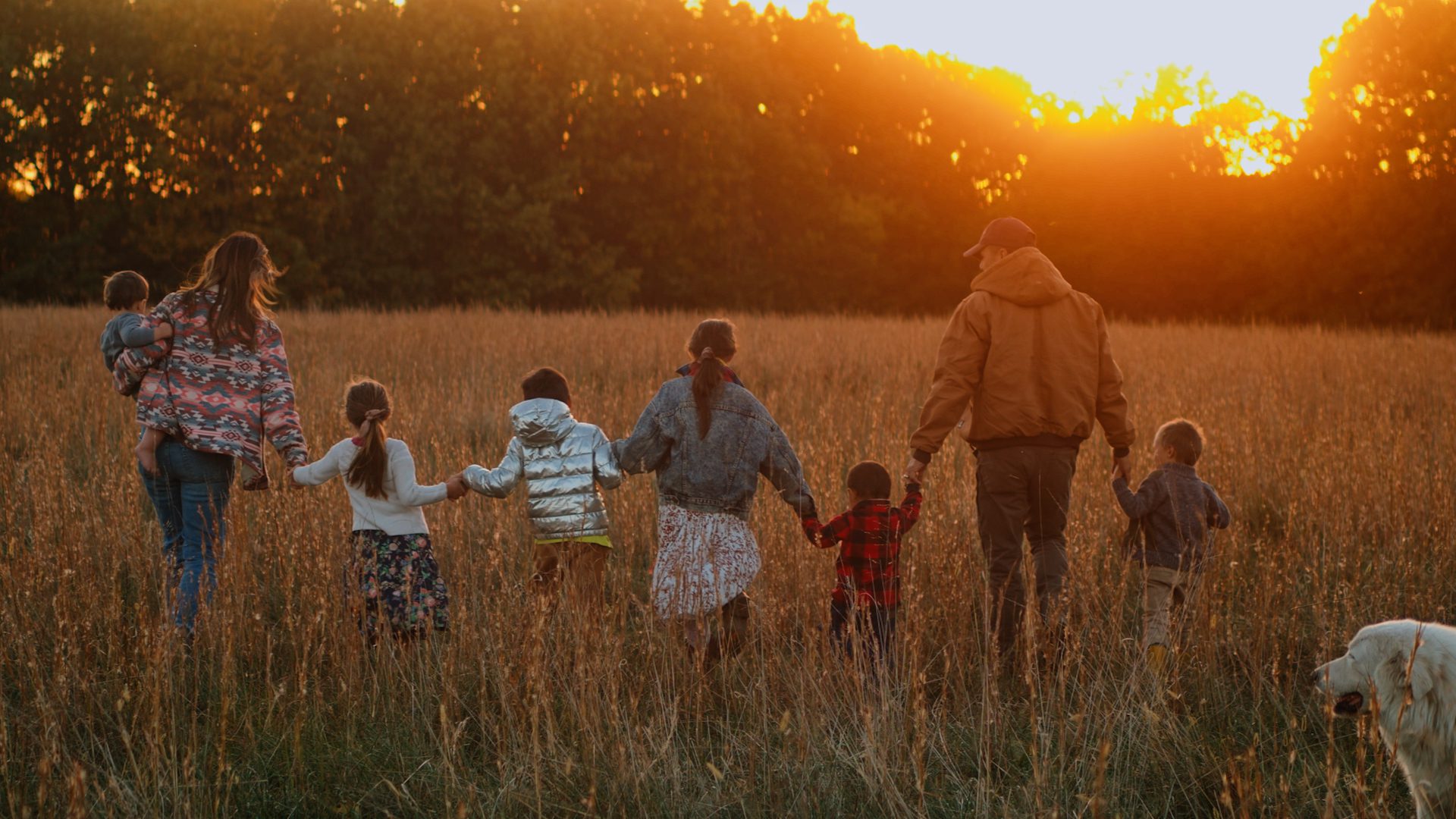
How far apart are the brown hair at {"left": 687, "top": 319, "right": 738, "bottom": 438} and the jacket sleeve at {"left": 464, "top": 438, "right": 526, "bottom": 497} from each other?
74cm

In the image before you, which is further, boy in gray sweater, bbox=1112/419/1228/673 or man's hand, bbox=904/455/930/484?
boy in gray sweater, bbox=1112/419/1228/673

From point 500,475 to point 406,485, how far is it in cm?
36

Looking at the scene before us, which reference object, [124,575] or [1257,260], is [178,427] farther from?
[1257,260]

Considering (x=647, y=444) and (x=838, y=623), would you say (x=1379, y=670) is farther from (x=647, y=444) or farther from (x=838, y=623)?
(x=647, y=444)

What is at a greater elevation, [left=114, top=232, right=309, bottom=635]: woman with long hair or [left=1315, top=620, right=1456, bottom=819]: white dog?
[left=114, top=232, right=309, bottom=635]: woman with long hair

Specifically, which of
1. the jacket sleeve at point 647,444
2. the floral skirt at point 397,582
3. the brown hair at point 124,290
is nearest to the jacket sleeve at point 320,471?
the floral skirt at point 397,582

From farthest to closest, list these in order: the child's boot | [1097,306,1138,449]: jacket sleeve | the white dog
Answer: [1097,306,1138,449]: jacket sleeve
the child's boot
the white dog

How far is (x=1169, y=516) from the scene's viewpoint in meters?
4.82

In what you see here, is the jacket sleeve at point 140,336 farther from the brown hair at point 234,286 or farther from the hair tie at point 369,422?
the hair tie at point 369,422

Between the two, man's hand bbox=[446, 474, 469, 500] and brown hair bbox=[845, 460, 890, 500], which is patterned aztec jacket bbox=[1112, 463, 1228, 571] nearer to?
brown hair bbox=[845, 460, 890, 500]

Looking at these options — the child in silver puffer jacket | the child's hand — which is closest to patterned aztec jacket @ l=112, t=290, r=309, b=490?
the child in silver puffer jacket

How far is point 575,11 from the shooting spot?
3622 centimetres

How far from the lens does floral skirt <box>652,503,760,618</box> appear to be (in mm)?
4453

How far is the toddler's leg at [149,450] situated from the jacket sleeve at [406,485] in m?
1.05
